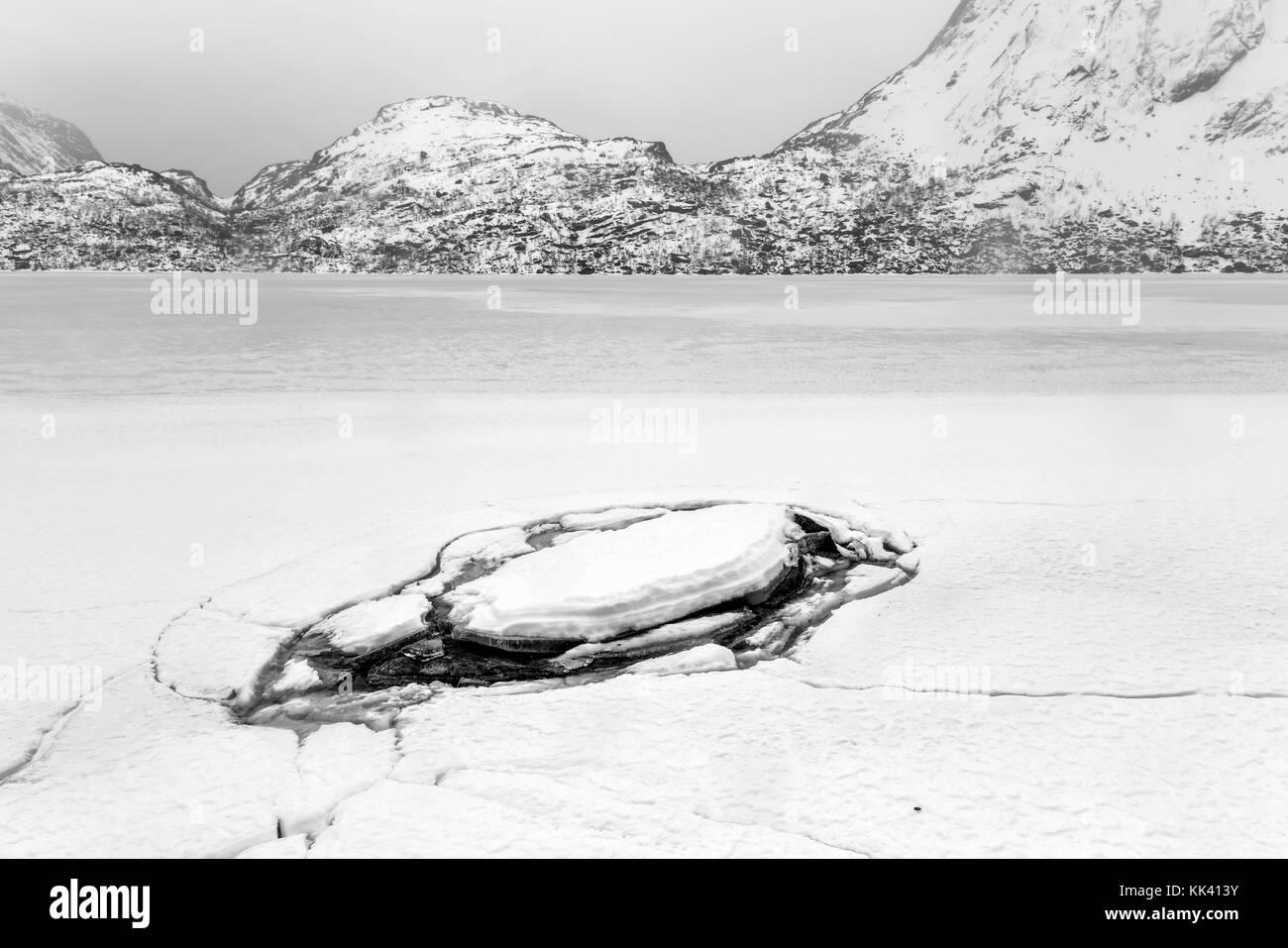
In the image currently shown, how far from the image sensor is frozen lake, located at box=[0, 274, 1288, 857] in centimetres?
277

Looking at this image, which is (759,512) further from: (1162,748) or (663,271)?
(663,271)

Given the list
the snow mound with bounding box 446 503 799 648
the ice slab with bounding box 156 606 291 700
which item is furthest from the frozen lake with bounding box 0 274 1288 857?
the snow mound with bounding box 446 503 799 648

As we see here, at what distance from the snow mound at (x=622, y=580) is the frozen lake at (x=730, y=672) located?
21.4 inches

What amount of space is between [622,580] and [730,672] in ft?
2.93

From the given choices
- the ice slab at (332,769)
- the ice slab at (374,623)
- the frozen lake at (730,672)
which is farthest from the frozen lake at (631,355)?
the ice slab at (332,769)

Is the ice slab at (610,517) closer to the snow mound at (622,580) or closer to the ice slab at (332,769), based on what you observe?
the snow mound at (622,580)

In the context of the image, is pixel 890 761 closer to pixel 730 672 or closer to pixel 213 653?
pixel 730 672

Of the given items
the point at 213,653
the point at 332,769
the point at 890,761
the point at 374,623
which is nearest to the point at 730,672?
the point at 890,761

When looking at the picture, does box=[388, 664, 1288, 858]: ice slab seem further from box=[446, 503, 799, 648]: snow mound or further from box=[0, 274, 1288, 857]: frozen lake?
box=[446, 503, 799, 648]: snow mound

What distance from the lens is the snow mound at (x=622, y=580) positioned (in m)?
4.19

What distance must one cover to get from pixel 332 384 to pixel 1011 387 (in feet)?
33.1

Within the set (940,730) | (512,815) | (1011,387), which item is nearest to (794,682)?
(940,730)
